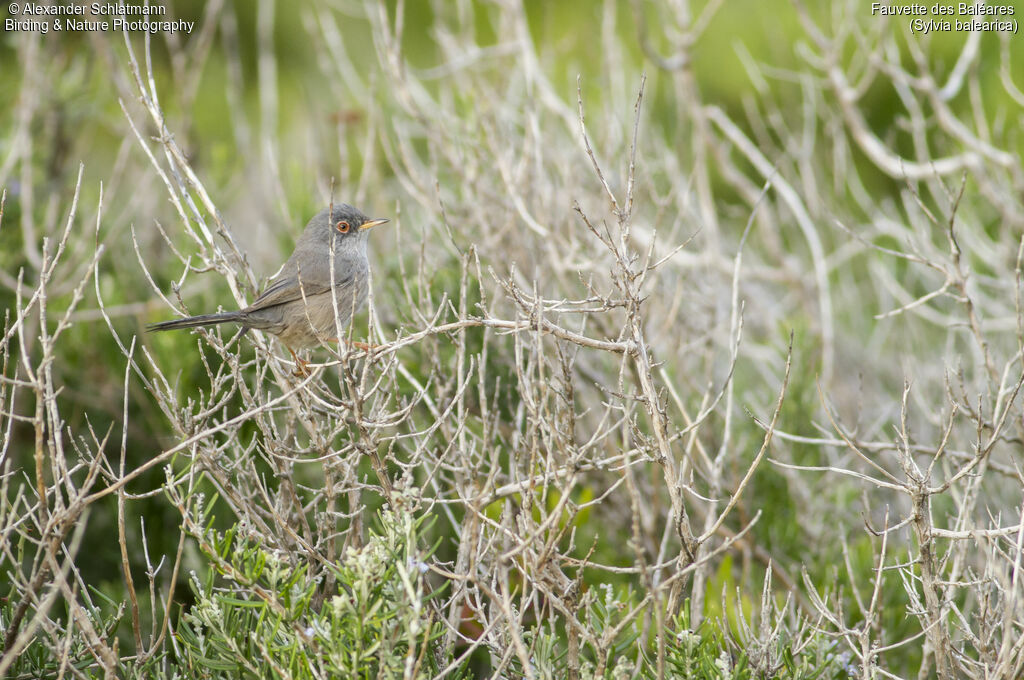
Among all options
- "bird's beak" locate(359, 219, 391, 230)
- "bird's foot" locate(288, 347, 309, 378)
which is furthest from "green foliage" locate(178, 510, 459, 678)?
"bird's beak" locate(359, 219, 391, 230)

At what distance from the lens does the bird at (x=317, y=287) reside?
416cm

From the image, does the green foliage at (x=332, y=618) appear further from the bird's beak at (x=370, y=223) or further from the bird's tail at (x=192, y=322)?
the bird's beak at (x=370, y=223)

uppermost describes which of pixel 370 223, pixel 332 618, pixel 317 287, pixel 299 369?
pixel 370 223

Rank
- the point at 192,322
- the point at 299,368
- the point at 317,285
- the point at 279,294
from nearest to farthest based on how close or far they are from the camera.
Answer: the point at 192,322
the point at 279,294
the point at 299,368
the point at 317,285

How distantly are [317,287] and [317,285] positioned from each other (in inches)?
0.4

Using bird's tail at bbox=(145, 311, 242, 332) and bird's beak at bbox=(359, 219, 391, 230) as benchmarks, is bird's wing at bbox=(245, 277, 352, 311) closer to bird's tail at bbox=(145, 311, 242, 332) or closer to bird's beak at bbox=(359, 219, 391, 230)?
bird's tail at bbox=(145, 311, 242, 332)

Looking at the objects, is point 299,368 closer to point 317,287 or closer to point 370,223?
point 317,287

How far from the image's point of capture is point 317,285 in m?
4.74

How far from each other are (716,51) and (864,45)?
15.8 ft

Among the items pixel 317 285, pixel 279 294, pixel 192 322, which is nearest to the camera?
pixel 192 322

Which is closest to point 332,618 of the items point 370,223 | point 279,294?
point 279,294

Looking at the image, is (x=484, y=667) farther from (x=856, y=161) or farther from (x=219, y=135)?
(x=219, y=135)

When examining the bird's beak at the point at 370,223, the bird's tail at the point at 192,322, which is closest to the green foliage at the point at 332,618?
the bird's tail at the point at 192,322

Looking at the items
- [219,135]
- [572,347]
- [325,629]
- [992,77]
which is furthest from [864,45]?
[219,135]
